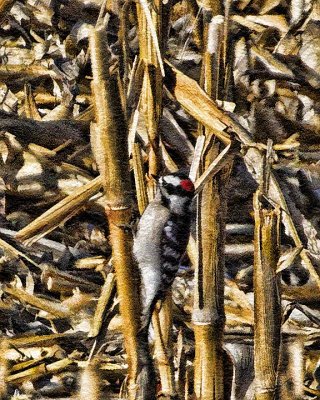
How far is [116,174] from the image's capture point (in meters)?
1.18

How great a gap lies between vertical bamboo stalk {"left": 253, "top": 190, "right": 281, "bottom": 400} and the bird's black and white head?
0.40 ft

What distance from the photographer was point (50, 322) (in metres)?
1.90

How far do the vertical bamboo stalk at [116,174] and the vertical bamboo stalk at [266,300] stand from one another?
0.68 ft

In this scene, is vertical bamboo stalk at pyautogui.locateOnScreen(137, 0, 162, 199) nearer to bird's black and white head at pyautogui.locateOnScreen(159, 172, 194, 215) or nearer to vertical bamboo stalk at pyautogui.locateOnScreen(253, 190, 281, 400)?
bird's black and white head at pyautogui.locateOnScreen(159, 172, 194, 215)

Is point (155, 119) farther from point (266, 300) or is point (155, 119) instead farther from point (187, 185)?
point (266, 300)

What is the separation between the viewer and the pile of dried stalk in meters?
1.33

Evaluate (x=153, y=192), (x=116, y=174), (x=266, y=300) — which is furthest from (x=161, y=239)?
(x=116, y=174)

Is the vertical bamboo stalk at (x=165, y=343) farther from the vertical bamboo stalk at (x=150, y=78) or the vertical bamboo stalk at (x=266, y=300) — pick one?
the vertical bamboo stalk at (x=150, y=78)

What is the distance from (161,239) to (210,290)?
5.1 inches

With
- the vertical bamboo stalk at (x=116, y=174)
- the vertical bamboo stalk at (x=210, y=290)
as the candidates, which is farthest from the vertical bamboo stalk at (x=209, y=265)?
the vertical bamboo stalk at (x=116, y=174)

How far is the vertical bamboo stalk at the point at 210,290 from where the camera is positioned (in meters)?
1.38

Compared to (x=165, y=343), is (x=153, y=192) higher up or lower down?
higher up

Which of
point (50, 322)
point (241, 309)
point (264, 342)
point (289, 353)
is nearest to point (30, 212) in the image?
point (50, 322)

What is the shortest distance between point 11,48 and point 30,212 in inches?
23.7
